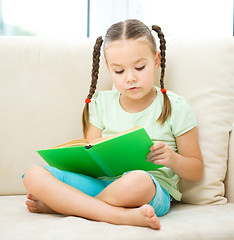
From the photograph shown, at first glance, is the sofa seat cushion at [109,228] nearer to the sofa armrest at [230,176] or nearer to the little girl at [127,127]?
the little girl at [127,127]

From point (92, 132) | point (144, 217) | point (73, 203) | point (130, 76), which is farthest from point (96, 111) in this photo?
point (144, 217)

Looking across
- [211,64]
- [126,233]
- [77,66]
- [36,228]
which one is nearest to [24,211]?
[36,228]

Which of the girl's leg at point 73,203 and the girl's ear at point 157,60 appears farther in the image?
the girl's ear at point 157,60

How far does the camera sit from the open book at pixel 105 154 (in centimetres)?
112

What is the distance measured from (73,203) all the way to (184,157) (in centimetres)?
41

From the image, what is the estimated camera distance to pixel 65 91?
160 cm

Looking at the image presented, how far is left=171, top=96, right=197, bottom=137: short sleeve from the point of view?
1.37 metres

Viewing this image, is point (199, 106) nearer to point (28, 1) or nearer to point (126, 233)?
point (126, 233)

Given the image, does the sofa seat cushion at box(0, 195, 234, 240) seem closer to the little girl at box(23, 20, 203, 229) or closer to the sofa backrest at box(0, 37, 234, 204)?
the little girl at box(23, 20, 203, 229)

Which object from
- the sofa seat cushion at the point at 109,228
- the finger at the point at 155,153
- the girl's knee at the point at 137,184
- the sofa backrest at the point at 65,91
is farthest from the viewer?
the sofa backrest at the point at 65,91

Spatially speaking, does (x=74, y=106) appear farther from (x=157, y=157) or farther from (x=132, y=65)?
(x=157, y=157)

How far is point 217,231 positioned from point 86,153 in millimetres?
424

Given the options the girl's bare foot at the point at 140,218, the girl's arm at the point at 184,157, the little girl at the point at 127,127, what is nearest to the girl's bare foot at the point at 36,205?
the little girl at the point at 127,127

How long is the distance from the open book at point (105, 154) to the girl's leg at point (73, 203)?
9cm
